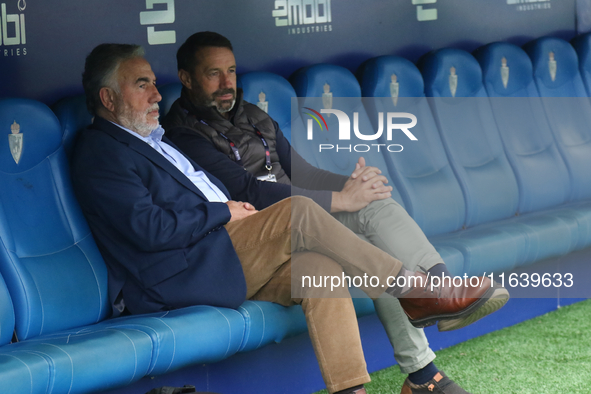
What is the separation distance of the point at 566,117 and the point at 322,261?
7.55 feet

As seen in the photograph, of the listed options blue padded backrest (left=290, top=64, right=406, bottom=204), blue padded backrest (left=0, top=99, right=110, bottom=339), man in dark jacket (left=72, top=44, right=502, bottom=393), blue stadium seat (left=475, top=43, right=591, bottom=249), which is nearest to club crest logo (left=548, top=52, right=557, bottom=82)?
blue stadium seat (left=475, top=43, right=591, bottom=249)

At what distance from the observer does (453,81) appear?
11.5 feet

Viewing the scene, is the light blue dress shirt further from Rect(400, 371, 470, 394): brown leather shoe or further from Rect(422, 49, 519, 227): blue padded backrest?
Rect(422, 49, 519, 227): blue padded backrest

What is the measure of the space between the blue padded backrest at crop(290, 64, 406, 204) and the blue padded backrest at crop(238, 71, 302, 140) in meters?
0.10

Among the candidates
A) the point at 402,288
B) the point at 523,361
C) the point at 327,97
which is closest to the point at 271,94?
the point at 327,97

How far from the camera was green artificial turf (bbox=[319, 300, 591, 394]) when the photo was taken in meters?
2.36

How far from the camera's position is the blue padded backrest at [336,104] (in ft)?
10.1

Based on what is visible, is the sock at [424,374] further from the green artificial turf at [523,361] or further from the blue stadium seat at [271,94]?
the blue stadium seat at [271,94]

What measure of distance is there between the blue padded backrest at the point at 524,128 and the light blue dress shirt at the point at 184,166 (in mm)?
1719

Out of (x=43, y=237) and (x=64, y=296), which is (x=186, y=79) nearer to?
(x=43, y=237)

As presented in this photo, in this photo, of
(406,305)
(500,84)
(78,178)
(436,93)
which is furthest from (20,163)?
(500,84)

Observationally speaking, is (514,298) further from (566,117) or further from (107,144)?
(107,144)

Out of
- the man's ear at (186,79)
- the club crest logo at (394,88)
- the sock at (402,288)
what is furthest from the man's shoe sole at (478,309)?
the club crest logo at (394,88)

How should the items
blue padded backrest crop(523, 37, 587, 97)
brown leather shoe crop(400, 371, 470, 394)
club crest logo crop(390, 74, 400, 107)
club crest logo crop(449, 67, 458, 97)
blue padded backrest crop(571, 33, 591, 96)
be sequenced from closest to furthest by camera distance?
1. brown leather shoe crop(400, 371, 470, 394)
2. club crest logo crop(390, 74, 400, 107)
3. club crest logo crop(449, 67, 458, 97)
4. blue padded backrest crop(523, 37, 587, 97)
5. blue padded backrest crop(571, 33, 591, 96)
